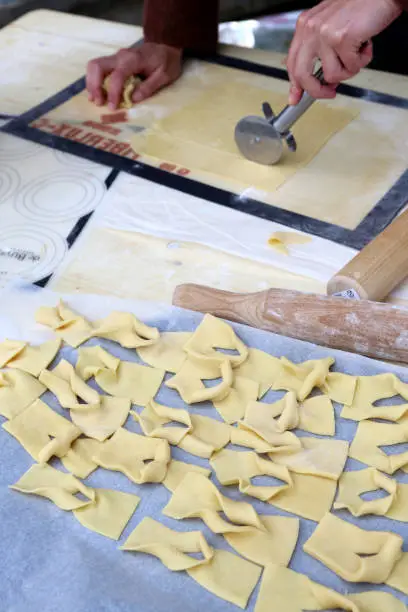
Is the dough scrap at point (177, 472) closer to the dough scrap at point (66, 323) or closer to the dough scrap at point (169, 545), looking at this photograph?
the dough scrap at point (169, 545)

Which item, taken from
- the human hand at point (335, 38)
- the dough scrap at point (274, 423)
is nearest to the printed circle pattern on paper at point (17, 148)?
the human hand at point (335, 38)

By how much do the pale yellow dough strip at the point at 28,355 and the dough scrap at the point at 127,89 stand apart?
753 mm

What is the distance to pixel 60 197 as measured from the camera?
120cm

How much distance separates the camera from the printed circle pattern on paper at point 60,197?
1.17 m

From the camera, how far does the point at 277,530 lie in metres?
0.69

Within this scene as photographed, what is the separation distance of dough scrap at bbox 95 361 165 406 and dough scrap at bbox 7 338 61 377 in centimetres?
7

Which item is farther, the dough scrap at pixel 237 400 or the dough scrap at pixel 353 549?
the dough scrap at pixel 237 400

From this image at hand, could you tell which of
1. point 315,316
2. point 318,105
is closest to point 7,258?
point 315,316

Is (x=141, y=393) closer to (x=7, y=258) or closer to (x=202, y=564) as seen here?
(x=202, y=564)

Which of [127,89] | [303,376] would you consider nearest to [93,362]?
[303,376]

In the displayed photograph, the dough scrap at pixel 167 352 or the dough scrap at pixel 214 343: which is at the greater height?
the dough scrap at pixel 214 343

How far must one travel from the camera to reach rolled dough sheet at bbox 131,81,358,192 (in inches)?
48.7

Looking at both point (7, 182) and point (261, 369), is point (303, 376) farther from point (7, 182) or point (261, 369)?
point (7, 182)

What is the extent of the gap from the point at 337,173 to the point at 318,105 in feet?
0.81
